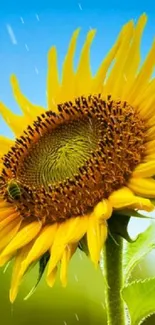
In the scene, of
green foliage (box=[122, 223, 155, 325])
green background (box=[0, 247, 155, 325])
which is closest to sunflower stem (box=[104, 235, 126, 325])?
green foliage (box=[122, 223, 155, 325])

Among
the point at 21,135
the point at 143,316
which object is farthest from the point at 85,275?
the point at 143,316

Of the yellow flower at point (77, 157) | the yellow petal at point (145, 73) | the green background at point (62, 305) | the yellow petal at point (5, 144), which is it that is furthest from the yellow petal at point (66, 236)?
the green background at point (62, 305)

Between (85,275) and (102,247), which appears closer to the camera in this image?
(102,247)

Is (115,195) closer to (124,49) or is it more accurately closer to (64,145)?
(64,145)

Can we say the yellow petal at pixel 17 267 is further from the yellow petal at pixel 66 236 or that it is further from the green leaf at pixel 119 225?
the green leaf at pixel 119 225

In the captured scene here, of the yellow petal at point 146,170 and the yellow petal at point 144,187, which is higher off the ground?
the yellow petal at point 146,170

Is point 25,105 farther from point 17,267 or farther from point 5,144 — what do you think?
point 17,267

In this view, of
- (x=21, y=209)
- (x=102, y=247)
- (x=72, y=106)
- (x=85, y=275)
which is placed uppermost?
(x=72, y=106)
